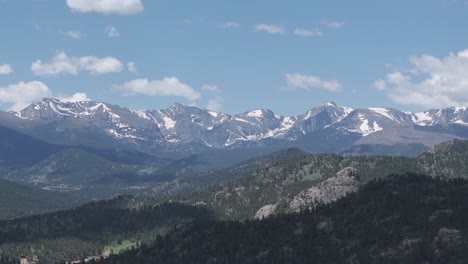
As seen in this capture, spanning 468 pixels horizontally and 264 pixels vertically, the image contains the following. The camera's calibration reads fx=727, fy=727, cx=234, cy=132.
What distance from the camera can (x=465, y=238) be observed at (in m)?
199

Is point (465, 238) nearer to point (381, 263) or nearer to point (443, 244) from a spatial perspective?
point (443, 244)

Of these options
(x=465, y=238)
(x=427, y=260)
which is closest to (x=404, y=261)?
(x=427, y=260)

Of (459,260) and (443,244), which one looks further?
(443,244)

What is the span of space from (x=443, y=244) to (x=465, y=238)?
6.10 meters

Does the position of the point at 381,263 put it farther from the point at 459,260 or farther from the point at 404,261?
the point at 459,260

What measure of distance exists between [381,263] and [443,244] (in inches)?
704

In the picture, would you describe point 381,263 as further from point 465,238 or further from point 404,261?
point 465,238

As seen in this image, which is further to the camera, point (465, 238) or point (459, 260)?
point (465, 238)

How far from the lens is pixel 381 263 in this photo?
200 m

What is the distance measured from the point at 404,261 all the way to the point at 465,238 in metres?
18.7

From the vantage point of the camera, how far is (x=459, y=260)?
187 metres

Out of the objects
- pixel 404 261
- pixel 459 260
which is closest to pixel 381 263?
pixel 404 261

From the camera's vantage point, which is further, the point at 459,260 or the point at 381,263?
the point at 381,263

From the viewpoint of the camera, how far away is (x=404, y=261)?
196 m
